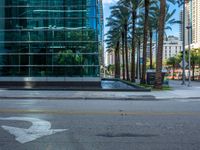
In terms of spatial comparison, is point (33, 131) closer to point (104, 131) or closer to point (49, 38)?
point (104, 131)

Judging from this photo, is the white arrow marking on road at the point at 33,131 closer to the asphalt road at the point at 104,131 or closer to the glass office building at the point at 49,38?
the asphalt road at the point at 104,131

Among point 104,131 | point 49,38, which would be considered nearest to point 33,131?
point 104,131

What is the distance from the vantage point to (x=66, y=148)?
8125mm

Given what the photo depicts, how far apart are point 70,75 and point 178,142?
2883cm

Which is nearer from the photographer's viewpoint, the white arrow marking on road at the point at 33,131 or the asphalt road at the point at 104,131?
the asphalt road at the point at 104,131

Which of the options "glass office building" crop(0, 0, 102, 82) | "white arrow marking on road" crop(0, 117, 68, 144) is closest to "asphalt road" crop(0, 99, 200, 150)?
"white arrow marking on road" crop(0, 117, 68, 144)

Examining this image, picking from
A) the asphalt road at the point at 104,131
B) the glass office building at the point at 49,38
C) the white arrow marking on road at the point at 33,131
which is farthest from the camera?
the glass office building at the point at 49,38

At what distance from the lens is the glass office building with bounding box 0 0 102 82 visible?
37562 millimetres

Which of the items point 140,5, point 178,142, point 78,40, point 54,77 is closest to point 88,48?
point 78,40

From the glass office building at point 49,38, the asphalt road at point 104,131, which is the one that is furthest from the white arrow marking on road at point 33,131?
the glass office building at point 49,38

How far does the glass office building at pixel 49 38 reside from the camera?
37.6 meters

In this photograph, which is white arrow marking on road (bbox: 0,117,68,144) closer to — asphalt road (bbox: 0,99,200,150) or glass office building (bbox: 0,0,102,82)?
asphalt road (bbox: 0,99,200,150)

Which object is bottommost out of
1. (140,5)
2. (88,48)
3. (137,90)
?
(137,90)

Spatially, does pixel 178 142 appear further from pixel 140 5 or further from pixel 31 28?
pixel 140 5
